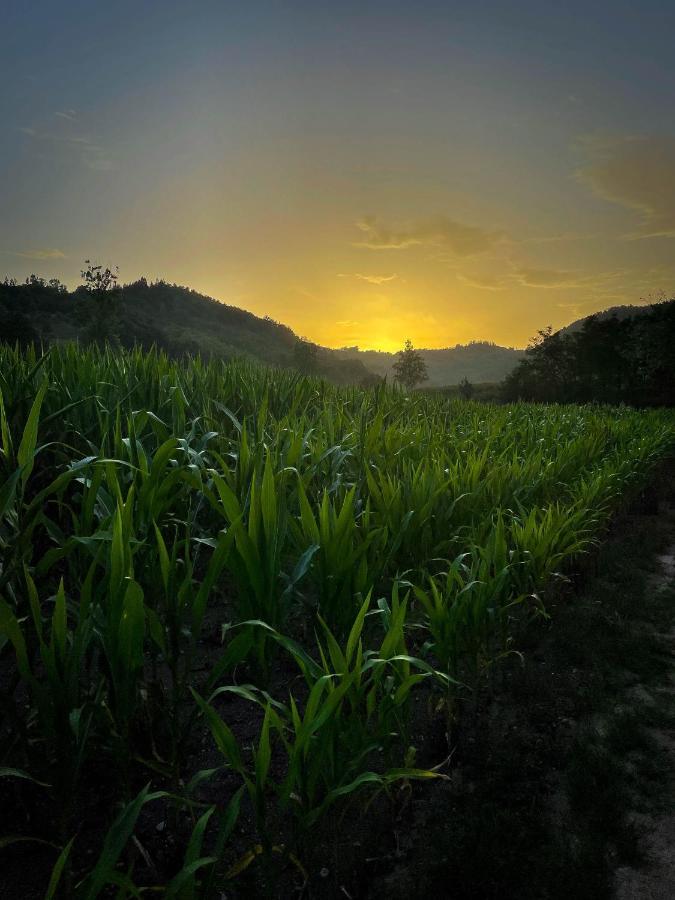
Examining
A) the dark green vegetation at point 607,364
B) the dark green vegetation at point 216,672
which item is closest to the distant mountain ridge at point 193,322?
the dark green vegetation at point 607,364

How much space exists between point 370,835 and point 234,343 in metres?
116

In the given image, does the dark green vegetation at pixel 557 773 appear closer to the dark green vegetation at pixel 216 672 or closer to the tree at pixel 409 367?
the dark green vegetation at pixel 216 672

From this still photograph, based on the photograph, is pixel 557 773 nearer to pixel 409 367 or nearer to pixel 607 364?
pixel 607 364

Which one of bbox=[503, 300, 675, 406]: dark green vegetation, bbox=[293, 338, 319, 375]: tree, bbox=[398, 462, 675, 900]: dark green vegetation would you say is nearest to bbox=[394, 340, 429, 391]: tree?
bbox=[293, 338, 319, 375]: tree

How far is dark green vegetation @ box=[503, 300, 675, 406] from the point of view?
3612 cm

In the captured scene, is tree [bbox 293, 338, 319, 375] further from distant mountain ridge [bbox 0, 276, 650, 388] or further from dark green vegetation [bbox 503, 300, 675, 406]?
dark green vegetation [bbox 503, 300, 675, 406]

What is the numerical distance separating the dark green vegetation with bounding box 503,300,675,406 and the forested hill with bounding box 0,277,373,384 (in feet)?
105

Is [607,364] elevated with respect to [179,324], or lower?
lower

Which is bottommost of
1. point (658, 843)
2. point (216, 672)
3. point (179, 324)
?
point (658, 843)

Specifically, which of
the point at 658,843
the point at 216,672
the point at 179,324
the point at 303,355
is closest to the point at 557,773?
the point at 658,843

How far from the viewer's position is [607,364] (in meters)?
44.4

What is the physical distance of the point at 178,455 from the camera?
2758 millimetres

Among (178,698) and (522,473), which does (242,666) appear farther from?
(522,473)

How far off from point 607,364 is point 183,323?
9195 centimetres
